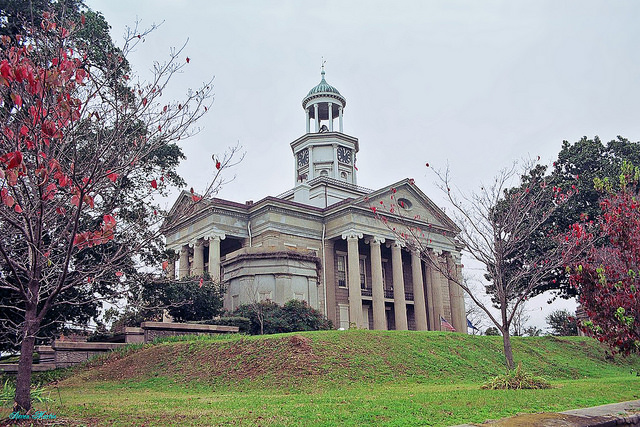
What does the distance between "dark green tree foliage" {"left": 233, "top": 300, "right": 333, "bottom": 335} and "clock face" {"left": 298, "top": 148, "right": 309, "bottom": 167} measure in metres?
30.6

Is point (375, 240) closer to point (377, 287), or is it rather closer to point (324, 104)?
point (377, 287)

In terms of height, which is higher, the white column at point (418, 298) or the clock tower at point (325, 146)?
the clock tower at point (325, 146)

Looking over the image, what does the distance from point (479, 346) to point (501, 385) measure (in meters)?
8.68

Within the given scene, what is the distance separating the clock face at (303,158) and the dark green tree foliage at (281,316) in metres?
30.6

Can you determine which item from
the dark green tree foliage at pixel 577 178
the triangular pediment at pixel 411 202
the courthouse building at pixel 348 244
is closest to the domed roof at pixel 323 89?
the courthouse building at pixel 348 244

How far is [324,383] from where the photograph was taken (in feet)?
43.5

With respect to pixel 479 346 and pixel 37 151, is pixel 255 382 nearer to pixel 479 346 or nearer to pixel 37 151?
pixel 37 151

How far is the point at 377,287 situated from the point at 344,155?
651 inches

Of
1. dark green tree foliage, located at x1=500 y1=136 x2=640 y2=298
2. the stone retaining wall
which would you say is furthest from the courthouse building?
the stone retaining wall

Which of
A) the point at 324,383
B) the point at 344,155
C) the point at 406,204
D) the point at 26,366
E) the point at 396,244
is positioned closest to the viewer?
the point at 26,366

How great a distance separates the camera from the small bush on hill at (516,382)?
1225 centimetres

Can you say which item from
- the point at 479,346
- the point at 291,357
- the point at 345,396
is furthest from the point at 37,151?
the point at 479,346

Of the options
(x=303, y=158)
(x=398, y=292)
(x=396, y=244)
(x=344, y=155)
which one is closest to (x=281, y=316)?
(x=398, y=292)

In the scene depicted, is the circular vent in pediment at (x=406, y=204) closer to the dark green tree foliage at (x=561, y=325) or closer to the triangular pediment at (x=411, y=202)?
the triangular pediment at (x=411, y=202)
